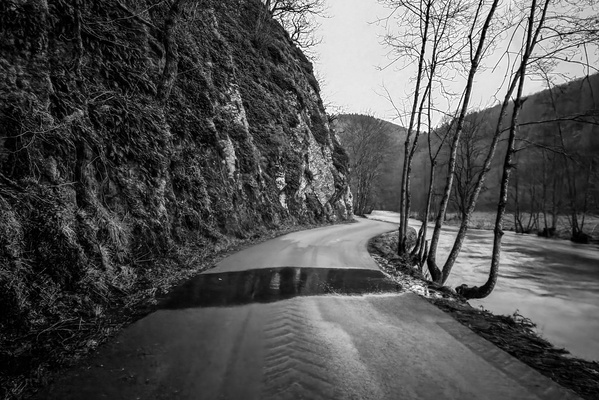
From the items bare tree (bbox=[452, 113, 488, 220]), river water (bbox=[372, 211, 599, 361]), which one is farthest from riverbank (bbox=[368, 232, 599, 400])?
bare tree (bbox=[452, 113, 488, 220])

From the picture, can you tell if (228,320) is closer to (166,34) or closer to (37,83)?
(37,83)

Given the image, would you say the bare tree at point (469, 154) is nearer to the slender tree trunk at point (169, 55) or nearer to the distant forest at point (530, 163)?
the distant forest at point (530, 163)

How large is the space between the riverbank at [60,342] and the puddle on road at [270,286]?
1.64 feet

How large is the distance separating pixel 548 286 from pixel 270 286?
1271cm

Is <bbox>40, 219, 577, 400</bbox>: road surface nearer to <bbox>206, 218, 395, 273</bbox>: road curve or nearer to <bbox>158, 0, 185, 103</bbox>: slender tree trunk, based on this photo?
<bbox>206, 218, 395, 273</bbox>: road curve

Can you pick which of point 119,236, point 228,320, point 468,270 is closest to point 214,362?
point 228,320

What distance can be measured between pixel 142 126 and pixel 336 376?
311 inches

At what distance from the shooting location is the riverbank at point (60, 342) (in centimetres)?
245

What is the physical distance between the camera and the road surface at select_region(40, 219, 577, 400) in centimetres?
263

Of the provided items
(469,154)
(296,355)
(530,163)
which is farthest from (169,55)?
(530,163)

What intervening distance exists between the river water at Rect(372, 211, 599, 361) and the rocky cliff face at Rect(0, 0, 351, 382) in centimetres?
1010

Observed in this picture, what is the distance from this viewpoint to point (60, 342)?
304cm

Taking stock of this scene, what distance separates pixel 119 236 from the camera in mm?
5465

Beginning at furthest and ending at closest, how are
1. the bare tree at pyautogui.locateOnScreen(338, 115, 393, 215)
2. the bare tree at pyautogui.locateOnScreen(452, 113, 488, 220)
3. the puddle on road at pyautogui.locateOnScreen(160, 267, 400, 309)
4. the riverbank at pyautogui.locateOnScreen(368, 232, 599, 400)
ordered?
the bare tree at pyautogui.locateOnScreen(338, 115, 393, 215), the bare tree at pyautogui.locateOnScreen(452, 113, 488, 220), the puddle on road at pyautogui.locateOnScreen(160, 267, 400, 309), the riverbank at pyautogui.locateOnScreen(368, 232, 599, 400)
